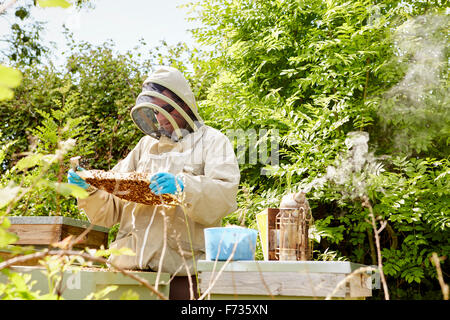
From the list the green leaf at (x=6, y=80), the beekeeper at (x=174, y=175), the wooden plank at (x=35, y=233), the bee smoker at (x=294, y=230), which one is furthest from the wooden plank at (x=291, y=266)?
the wooden plank at (x=35, y=233)

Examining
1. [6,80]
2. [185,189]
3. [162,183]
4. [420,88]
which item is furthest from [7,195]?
[420,88]

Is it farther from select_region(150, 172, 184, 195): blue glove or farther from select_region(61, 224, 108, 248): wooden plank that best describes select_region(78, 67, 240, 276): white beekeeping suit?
select_region(61, 224, 108, 248): wooden plank

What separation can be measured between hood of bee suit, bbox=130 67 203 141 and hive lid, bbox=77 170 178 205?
50 centimetres

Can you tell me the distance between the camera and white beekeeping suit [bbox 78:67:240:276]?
2129 millimetres

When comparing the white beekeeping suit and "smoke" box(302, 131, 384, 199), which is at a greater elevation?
"smoke" box(302, 131, 384, 199)

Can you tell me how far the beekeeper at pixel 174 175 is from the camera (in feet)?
7.00

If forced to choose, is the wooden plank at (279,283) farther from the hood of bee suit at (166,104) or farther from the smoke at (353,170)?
the smoke at (353,170)

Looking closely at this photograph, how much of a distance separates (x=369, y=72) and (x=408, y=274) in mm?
1852

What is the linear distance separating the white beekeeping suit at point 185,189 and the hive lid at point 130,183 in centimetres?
10

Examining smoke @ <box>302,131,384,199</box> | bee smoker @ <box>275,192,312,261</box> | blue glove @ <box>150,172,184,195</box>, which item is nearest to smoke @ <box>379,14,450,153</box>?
smoke @ <box>302,131,384,199</box>

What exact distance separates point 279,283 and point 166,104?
51.6 inches

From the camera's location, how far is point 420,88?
3.69 meters
